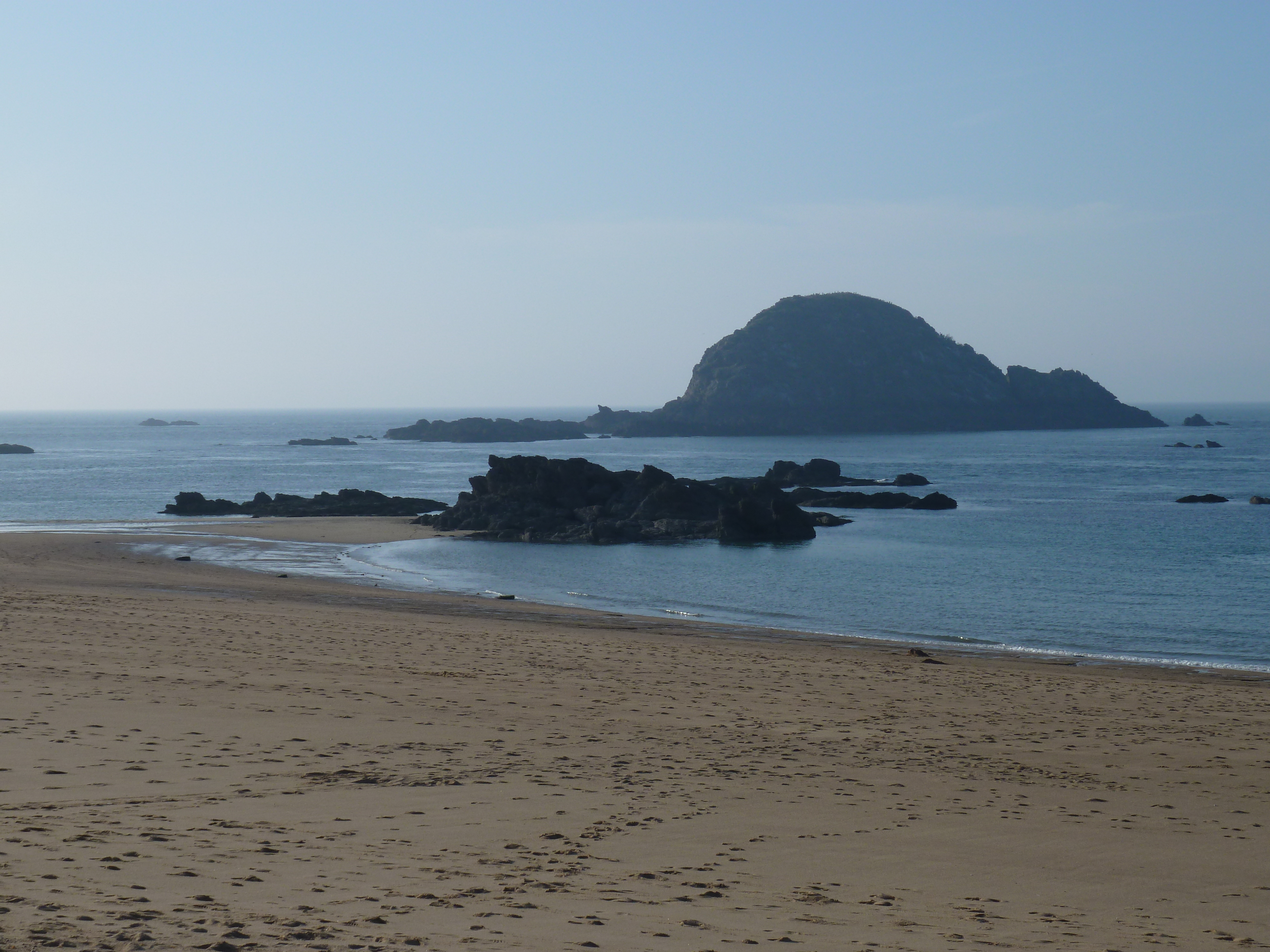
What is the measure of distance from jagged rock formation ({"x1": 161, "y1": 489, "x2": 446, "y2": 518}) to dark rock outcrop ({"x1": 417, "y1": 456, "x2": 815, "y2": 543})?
5.40 m

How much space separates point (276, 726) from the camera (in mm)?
13164

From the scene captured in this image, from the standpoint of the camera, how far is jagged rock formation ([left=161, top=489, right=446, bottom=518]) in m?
64.2

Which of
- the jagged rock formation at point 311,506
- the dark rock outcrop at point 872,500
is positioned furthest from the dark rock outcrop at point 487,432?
the jagged rock formation at point 311,506

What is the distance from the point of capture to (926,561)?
44.6m

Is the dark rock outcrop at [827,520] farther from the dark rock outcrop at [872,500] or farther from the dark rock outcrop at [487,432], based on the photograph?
the dark rock outcrop at [487,432]

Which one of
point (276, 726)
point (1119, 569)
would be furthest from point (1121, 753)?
point (1119, 569)

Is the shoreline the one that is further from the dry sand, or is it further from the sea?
the dry sand

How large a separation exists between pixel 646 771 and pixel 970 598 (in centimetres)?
2561

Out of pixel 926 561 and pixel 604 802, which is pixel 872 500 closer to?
pixel 926 561

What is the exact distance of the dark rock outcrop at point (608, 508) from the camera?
181ft

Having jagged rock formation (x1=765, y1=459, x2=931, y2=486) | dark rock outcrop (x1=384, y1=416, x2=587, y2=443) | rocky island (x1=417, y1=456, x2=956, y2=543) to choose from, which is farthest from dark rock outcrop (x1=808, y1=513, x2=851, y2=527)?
dark rock outcrop (x1=384, y1=416, x2=587, y2=443)

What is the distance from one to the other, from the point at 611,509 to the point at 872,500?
22050mm

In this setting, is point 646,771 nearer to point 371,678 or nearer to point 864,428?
point 371,678

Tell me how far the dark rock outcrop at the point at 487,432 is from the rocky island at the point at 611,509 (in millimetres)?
118545
